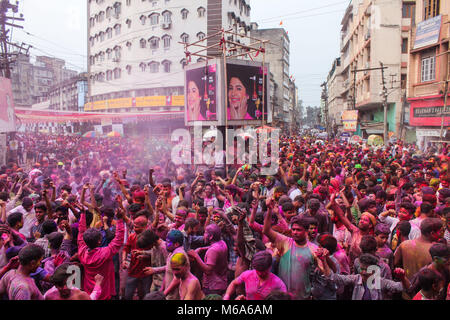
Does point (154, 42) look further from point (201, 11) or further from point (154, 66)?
point (201, 11)

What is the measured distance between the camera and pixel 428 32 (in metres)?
20.0

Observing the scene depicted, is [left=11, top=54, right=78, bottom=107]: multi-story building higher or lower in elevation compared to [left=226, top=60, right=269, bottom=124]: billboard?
higher

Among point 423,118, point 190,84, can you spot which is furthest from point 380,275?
point 423,118

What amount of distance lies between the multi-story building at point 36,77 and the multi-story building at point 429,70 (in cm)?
6075

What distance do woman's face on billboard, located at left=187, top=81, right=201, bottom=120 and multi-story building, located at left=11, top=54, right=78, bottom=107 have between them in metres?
55.8

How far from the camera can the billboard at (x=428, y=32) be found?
19.3 metres

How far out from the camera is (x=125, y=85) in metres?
41.9

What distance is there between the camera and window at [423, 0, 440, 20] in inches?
784

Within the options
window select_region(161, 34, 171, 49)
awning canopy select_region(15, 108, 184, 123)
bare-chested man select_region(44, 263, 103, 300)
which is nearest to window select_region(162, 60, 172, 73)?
window select_region(161, 34, 171, 49)

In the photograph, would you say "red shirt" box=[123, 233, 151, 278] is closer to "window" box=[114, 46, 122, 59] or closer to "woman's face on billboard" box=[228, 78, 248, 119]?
"woman's face on billboard" box=[228, 78, 248, 119]

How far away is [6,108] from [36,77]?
66.0 meters

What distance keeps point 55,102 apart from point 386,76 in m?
57.4
